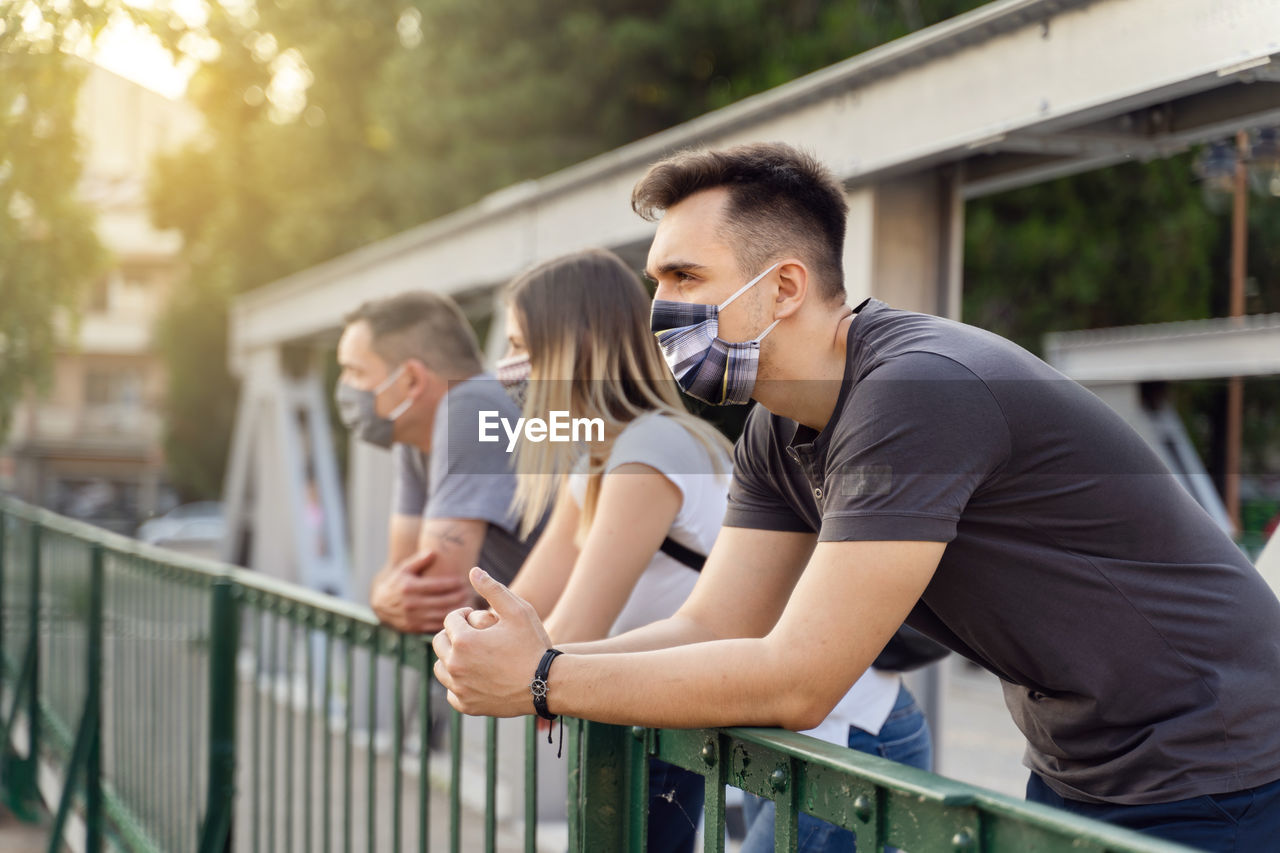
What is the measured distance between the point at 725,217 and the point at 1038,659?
88 centimetres

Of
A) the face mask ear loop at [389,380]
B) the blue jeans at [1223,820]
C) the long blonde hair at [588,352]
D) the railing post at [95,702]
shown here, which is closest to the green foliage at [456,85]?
the railing post at [95,702]

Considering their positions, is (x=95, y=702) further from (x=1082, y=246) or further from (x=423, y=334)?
(x=1082, y=246)

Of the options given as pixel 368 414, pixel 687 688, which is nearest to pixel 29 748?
pixel 368 414

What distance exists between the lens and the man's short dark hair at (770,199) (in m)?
2.06

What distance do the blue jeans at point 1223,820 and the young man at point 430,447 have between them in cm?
161

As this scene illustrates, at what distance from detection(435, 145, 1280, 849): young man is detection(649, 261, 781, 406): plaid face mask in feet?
0.68

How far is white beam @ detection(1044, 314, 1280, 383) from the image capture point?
9.09 meters

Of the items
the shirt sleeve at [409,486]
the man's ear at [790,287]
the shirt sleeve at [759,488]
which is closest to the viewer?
the man's ear at [790,287]

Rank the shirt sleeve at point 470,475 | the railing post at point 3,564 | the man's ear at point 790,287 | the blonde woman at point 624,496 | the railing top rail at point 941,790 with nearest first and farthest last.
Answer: the railing top rail at point 941,790 → the man's ear at point 790,287 → the blonde woman at point 624,496 → the shirt sleeve at point 470,475 → the railing post at point 3,564

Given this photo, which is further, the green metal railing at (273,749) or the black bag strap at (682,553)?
the black bag strap at (682,553)

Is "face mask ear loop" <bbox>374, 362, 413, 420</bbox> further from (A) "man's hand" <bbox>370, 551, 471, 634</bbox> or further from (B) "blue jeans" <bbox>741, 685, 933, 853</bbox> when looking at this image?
(B) "blue jeans" <bbox>741, 685, 933, 853</bbox>

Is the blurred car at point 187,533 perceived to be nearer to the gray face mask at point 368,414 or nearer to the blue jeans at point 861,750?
the gray face mask at point 368,414

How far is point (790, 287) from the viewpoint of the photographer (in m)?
2.05

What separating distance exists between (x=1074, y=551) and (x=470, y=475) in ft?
6.02
